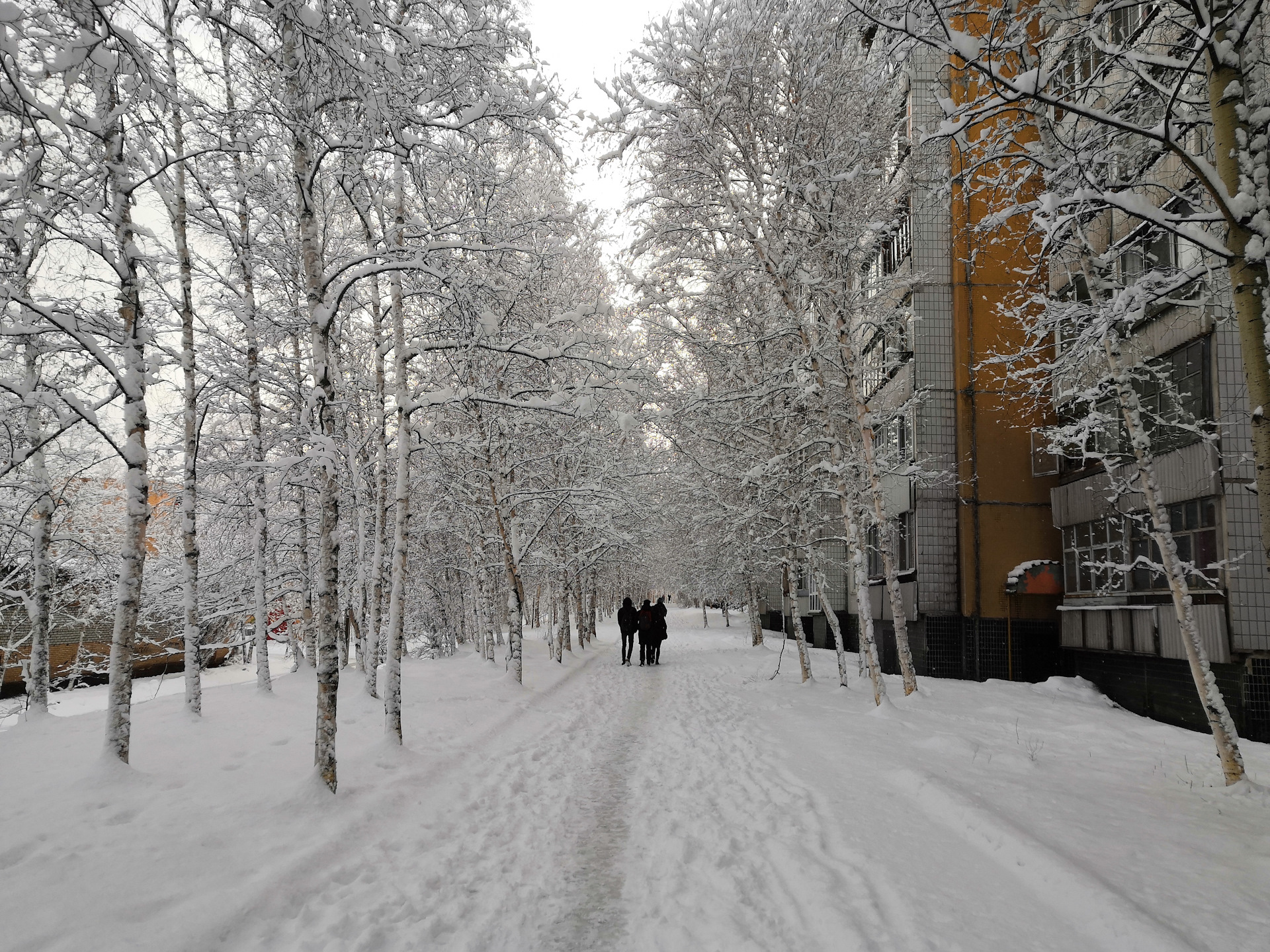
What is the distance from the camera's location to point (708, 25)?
993 centimetres

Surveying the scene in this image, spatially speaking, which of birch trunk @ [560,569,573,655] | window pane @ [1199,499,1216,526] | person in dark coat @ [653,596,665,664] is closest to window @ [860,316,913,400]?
window pane @ [1199,499,1216,526]

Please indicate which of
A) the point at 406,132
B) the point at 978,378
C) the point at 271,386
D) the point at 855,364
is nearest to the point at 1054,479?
the point at 978,378

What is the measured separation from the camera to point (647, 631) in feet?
65.4

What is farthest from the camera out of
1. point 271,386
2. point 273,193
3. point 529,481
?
point 529,481

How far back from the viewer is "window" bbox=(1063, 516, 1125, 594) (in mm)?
13008

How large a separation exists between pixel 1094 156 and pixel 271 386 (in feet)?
40.6

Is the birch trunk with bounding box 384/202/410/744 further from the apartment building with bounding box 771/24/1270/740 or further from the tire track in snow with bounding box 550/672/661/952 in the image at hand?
the apartment building with bounding box 771/24/1270/740

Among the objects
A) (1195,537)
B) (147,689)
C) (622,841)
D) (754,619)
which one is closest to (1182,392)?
(1195,537)

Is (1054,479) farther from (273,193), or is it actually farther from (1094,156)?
(273,193)

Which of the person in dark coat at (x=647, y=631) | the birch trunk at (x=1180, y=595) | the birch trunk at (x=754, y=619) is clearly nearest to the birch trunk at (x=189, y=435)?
the birch trunk at (x=1180, y=595)

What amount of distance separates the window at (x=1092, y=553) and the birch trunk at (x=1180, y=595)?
20.3ft

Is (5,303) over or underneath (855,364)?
underneath

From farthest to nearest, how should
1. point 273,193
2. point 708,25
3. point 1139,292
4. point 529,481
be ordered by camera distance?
point 529,481 < point 708,25 < point 273,193 < point 1139,292

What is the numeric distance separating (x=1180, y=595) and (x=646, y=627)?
48.3 feet
